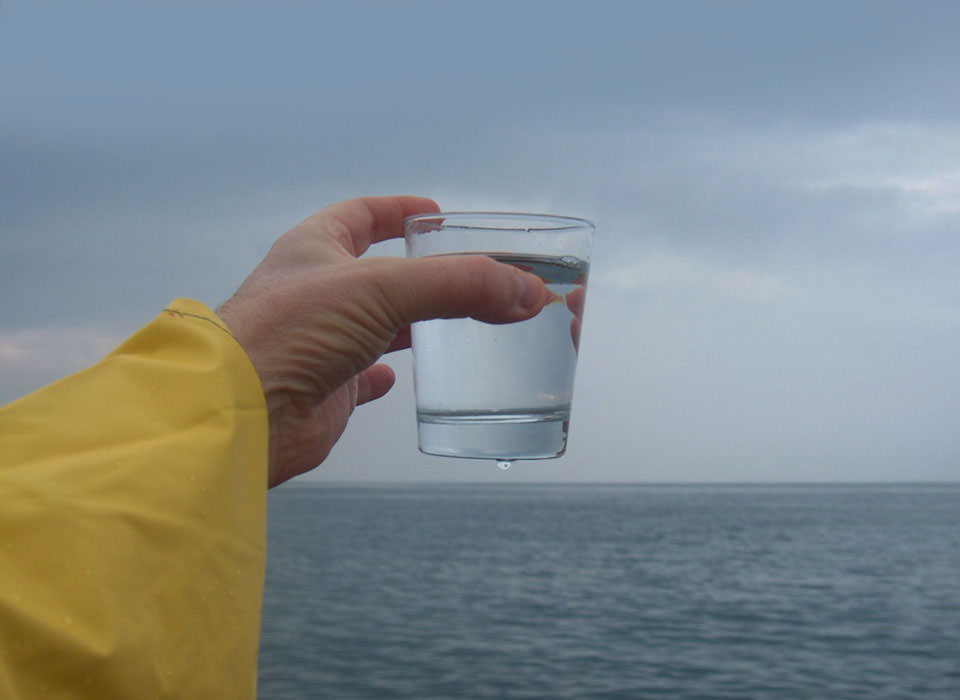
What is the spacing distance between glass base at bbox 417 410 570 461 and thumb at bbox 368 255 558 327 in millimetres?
143

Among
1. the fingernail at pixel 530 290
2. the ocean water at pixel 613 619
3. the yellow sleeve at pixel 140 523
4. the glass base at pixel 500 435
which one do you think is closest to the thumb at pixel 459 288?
the fingernail at pixel 530 290

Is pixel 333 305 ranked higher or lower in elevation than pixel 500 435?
higher

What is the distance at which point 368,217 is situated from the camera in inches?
63.3

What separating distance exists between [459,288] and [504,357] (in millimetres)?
132

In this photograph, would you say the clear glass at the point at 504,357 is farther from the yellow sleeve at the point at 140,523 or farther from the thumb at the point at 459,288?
the yellow sleeve at the point at 140,523

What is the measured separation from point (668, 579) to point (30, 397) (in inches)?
1234

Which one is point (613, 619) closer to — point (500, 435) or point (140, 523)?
point (500, 435)

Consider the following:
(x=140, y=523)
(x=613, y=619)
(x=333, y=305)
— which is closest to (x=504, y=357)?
(x=333, y=305)

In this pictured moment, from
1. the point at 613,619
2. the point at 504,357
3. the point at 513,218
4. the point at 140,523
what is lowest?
the point at 613,619

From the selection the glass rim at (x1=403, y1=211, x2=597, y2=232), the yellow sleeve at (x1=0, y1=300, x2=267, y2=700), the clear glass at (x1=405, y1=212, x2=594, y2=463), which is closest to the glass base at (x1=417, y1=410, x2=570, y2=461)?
the clear glass at (x1=405, y1=212, x2=594, y2=463)

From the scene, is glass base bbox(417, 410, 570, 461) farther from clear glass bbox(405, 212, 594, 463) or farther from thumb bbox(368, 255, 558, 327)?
thumb bbox(368, 255, 558, 327)

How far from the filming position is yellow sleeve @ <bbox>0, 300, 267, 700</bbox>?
802 mm

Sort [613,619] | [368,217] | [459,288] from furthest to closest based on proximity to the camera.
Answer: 1. [613,619]
2. [368,217]
3. [459,288]

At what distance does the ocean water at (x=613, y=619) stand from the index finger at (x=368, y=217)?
13.4 m
